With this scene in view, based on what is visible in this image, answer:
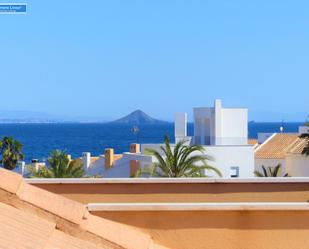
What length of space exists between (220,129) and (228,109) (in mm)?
1869

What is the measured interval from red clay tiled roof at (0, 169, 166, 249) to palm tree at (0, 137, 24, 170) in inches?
1692

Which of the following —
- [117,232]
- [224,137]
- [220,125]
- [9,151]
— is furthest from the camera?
[9,151]

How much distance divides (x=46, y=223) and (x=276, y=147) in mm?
53148

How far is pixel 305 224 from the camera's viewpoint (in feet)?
15.2

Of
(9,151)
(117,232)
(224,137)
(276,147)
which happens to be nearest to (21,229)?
(117,232)

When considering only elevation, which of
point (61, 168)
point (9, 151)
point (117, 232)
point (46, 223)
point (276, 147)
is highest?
point (46, 223)

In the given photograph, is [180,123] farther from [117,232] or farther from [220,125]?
[117,232]

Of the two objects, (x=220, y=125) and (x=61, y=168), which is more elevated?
(x=220, y=125)

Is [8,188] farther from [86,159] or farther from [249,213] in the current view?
[86,159]

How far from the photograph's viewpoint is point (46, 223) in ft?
11.5

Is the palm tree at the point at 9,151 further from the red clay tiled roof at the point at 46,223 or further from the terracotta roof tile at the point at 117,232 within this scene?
the red clay tiled roof at the point at 46,223

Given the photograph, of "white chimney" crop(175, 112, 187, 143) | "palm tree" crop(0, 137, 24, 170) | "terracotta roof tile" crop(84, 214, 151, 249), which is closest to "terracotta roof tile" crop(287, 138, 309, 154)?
"white chimney" crop(175, 112, 187, 143)

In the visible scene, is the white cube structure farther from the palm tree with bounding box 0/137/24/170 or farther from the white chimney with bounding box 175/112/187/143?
the palm tree with bounding box 0/137/24/170

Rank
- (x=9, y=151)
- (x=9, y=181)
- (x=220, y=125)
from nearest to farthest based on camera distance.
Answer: (x=9, y=181) → (x=220, y=125) → (x=9, y=151)
